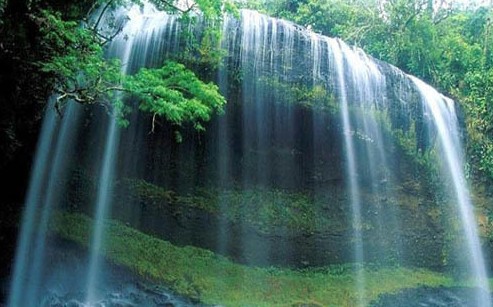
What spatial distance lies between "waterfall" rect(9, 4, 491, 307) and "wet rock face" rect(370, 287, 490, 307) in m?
0.34

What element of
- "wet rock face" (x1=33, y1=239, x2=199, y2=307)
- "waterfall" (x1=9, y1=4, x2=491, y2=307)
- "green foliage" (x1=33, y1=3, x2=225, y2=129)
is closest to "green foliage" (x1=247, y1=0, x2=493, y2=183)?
"waterfall" (x1=9, y1=4, x2=491, y2=307)

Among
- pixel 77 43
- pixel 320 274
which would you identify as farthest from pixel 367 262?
pixel 77 43

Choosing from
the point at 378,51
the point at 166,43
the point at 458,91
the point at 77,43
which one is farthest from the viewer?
the point at 378,51

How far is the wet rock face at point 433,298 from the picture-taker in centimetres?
1025

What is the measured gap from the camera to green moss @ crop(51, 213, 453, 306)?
9.68 meters

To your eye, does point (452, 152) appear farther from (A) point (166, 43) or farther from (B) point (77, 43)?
(B) point (77, 43)

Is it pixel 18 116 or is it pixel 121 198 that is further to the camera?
pixel 121 198

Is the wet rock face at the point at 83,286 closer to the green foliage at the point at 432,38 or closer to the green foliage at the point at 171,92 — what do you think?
the green foliage at the point at 171,92

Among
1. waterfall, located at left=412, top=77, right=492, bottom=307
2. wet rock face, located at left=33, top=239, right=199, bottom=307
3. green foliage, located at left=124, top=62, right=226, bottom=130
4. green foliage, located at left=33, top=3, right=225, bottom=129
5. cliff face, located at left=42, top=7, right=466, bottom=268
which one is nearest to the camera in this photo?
green foliage, located at left=33, top=3, right=225, bottom=129

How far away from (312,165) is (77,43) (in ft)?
19.8

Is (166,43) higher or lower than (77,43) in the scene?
higher

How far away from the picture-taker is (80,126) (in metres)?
10.5

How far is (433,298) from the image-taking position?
10383 mm

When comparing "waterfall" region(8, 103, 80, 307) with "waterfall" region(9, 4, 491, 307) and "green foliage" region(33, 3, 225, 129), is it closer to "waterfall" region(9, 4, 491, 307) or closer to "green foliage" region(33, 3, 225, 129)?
"waterfall" region(9, 4, 491, 307)
